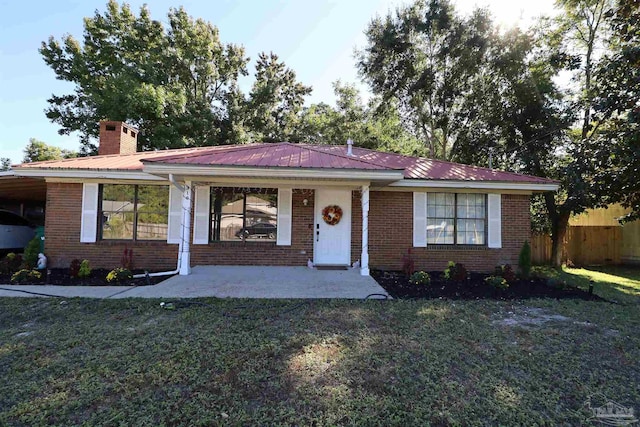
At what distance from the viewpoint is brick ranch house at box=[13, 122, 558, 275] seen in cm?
851

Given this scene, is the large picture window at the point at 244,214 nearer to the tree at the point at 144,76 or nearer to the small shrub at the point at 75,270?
the small shrub at the point at 75,270

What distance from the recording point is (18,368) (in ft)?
10.5

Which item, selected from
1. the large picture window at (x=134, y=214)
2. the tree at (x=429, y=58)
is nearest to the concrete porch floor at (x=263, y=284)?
the large picture window at (x=134, y=214)

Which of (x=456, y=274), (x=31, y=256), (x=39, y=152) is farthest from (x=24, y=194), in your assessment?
(x=39, y=152)

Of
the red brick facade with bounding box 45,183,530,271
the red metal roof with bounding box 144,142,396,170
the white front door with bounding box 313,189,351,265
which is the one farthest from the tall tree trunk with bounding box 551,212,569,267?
the red metal roof with bounding box 144,142,396,170

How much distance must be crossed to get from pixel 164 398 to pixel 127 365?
87cm

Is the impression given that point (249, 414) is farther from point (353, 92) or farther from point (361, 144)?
point (353, 92)

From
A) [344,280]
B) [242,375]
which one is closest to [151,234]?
[344,280]

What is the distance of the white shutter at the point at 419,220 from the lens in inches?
361

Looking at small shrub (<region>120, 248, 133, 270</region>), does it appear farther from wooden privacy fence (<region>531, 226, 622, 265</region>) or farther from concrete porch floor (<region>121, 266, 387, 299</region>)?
wooden privacy fence (<region>531, 226, 622, 265</region>)

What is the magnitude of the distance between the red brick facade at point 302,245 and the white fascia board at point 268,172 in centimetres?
196

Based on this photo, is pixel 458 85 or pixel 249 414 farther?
pixel 458 85

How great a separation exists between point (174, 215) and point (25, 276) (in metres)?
3.31

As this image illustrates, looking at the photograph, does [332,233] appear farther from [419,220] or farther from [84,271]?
[84,271]
